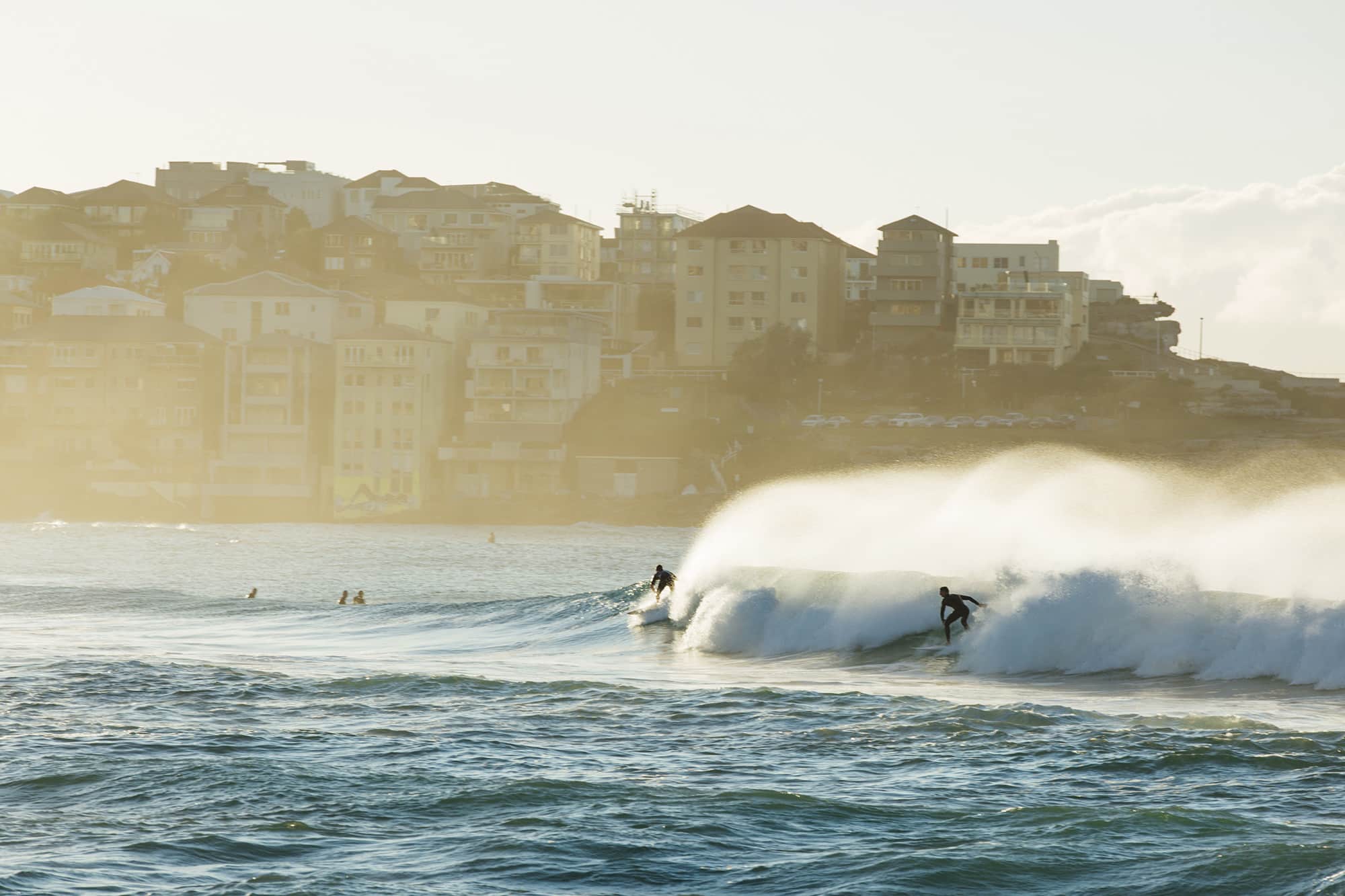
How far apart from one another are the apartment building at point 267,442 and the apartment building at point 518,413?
9662 mm

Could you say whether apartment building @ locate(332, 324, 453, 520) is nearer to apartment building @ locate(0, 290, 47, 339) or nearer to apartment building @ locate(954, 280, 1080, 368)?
apartment building @ locate(0, 290, 47, 339)

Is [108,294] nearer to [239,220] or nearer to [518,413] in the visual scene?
[239,220]

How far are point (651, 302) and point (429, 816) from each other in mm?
130575

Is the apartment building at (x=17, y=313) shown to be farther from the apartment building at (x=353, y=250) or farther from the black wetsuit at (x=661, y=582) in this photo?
the black wetsuit at (x=661, y=582)

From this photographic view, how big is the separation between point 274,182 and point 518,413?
228 feet

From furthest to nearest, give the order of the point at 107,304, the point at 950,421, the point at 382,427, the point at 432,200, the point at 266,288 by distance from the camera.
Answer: the point at 432,200 < the point at 107,304 < the point at 266,288 < the point at 950,421 < the point at 382,427

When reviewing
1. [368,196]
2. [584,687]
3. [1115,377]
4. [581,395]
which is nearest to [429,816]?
[584,687]

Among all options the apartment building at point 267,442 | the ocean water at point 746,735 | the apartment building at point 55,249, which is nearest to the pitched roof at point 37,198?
the apartment building at point 55,249

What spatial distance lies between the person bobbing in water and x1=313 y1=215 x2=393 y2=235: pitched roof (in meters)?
119

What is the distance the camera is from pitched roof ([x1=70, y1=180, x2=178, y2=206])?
16662cm

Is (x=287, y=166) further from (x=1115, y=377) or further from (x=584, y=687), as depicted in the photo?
(x=584, y=687)

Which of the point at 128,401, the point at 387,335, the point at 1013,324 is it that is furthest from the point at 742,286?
the point at 128,401

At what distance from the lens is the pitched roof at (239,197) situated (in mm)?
159250

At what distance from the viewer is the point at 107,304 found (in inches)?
4990
